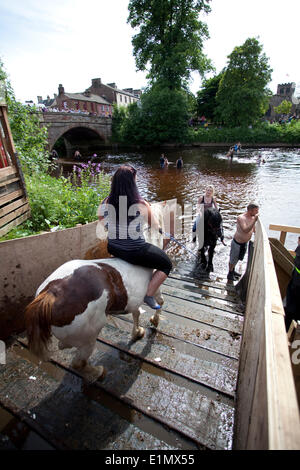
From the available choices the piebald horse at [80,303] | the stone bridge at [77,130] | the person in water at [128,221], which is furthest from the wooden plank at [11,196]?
the stone bridge at [77,130]

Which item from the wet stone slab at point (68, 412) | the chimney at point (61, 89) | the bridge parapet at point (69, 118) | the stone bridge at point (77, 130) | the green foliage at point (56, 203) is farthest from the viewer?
the chimney at point (61, 89)

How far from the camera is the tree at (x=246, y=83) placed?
34250 mm

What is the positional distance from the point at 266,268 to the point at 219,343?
1331 mm

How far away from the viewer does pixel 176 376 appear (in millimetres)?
2557

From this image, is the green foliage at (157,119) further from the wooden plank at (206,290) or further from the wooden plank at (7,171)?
the wooden plank at (206,290)

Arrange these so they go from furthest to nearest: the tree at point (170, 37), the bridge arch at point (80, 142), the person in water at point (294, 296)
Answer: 1. the bridge arch at point (80, 142)
2. the tree at point (170, 37)
3. the person in water at point (294, 296)

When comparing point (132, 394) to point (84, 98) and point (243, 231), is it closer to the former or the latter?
point (243, 231)

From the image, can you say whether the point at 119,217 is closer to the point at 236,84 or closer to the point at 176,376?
the point at 176,376

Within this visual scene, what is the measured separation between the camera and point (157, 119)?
3594 cm

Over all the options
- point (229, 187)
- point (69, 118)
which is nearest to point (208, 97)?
point (69, 118)

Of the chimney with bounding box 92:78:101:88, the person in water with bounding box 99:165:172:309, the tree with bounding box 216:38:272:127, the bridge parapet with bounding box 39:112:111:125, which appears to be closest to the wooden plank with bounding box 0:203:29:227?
the person in water with bounding box 99:165:172:309

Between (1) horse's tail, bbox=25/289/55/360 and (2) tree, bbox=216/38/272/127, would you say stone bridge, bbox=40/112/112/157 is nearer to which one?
(2) tree, bbox=216/38/272/127

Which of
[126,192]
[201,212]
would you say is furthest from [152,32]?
[126,192]

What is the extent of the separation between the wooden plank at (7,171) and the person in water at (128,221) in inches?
103
